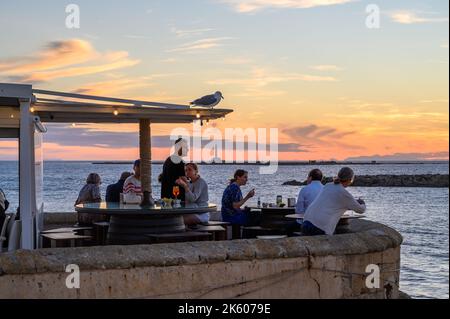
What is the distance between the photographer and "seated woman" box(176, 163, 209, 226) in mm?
10219

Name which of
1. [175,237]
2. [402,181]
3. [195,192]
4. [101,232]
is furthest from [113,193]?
[402,181]

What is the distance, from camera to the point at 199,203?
10172 mm

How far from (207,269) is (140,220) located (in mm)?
2224

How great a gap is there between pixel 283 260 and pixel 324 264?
0.48m

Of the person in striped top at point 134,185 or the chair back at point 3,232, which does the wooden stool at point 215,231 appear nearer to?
the person in striped top at point 134,185

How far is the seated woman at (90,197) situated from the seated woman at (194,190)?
1.92m

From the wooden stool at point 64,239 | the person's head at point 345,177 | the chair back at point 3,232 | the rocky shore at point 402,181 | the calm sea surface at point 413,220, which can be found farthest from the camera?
the rocky shore at point 402,181

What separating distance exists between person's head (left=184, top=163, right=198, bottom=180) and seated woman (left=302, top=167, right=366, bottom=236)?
2.49 metres

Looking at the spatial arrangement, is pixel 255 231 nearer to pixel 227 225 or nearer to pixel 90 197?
pixel 227 225

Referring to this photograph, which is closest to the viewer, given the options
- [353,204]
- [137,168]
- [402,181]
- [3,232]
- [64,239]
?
[353,204]

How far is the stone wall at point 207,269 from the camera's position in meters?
6.72

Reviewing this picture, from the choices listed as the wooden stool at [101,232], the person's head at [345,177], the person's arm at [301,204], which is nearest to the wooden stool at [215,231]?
the person's arm at [301,204]

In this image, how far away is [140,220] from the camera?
9180 millimetres

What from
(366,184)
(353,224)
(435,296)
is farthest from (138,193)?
(366,184)
